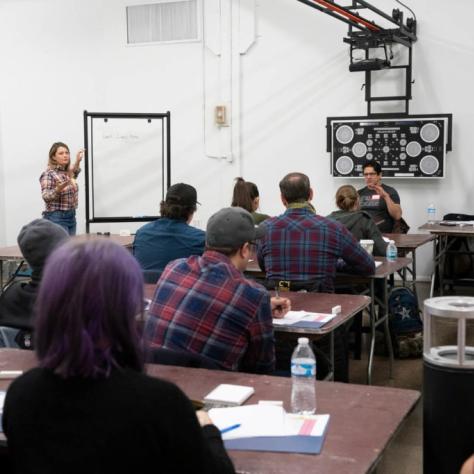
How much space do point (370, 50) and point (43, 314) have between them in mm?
7315

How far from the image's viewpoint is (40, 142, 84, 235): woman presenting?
24.4 ft

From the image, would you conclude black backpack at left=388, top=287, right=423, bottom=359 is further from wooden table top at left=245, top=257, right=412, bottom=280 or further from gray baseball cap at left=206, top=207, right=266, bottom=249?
gray baseball cap at left=206, top=207, right=266, bottom=249

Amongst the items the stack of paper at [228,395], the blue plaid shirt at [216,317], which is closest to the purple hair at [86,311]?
the stack of paper at [228,395]

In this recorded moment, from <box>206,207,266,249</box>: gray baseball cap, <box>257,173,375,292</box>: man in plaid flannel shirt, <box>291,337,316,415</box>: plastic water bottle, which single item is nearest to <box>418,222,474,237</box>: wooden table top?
<box>257,173,375,292</box>: man in plaid flannel shirt

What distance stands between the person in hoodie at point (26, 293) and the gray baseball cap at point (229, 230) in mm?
615

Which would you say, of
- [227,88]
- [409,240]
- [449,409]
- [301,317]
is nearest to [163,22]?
[227,88]

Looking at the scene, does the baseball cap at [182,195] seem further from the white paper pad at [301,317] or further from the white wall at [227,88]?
the white wall at [227,88]

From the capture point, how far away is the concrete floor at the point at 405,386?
11.3 feet

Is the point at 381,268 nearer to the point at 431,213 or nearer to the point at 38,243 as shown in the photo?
the point at 38,243

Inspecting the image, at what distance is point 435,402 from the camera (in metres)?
2.35

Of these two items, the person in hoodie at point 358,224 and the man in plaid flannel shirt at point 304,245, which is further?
the person in hoodie at point 358,224

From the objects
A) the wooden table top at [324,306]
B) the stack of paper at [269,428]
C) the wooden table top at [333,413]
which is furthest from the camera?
the wooden table top at [324,306]

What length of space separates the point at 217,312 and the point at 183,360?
22 centimetres

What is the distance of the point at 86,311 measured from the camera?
1.37m
